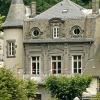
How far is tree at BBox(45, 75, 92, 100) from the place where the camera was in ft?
296

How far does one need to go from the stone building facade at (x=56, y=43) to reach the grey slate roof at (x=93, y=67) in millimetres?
403

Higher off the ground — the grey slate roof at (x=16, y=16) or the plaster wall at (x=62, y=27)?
the grey slate roof at (x=16, y=16)

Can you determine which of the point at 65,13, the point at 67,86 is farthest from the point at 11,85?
the point at 65,13

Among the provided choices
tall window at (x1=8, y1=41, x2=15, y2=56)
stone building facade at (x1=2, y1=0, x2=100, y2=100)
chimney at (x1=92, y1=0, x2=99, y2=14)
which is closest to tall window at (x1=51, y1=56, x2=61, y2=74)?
stone building facade at (x1=2, y1=0, x2=100, y2=100)

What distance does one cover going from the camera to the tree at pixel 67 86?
296ft

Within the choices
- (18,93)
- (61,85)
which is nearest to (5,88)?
(18,93)

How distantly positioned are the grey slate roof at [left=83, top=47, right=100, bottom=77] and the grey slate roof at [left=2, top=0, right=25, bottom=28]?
925 centimetres

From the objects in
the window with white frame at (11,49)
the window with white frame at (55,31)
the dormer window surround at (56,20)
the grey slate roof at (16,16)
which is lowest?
the window with white frame at (11,49)

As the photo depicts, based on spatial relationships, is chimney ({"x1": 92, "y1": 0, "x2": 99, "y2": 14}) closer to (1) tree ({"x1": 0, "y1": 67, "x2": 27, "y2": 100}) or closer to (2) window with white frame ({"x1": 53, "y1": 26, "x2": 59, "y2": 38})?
(2) window with white frame ({"x1": 53, "y1": 26, "x2": 59, "y2": 38})

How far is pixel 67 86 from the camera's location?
90.6m

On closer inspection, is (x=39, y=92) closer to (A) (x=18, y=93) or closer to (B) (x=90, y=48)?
(B) (x=90, y=48)

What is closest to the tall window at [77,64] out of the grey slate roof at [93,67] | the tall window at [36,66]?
the grey slate roof at [93,67]

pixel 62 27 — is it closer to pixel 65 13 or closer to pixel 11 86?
pixel 65 13

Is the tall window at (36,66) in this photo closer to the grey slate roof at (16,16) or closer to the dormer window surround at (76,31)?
the dormer window surround at (76,31)
